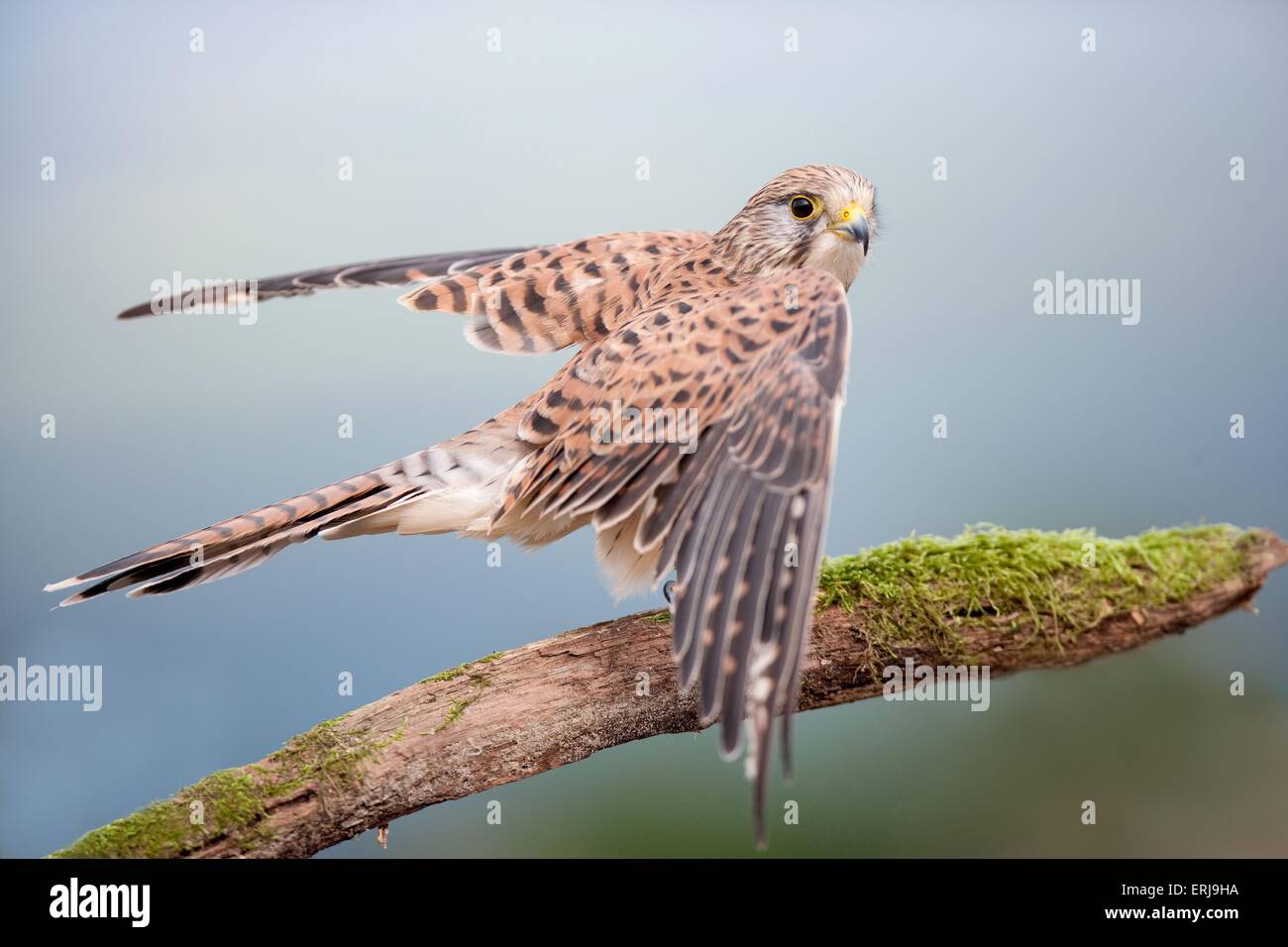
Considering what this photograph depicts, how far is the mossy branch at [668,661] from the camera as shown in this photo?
2.63 meters

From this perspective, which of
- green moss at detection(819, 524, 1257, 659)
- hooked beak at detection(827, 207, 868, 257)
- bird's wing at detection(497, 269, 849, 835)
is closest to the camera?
bird's wing at detection(497, 269, 849, 835)

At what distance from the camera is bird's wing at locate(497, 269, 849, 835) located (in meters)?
2.23

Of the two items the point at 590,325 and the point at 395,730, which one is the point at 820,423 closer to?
the point at 590,325

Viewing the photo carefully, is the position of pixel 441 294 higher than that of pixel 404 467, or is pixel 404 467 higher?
pixel 441 294

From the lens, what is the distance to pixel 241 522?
2.74m

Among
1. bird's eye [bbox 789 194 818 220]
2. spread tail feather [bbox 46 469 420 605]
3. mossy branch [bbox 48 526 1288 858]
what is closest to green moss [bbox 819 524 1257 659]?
mossy branch [bbox 48 526 1288 858]

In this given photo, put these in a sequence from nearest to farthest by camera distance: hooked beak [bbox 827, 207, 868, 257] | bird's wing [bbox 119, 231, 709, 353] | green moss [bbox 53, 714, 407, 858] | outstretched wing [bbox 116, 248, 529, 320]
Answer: green moss [bbox 53, 714, 407, 858], hooked beak [bbox 827, 207, 868, 257], bird's wing [bbox 119, 231, 709, 353], outstretched wing [bbox 116, 248, 529, 320]

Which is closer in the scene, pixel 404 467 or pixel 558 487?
pixel 558 487

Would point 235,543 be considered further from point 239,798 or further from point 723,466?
point 723,466

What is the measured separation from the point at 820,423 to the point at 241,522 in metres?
1.49

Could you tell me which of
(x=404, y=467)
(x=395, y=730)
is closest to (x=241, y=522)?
(x=404, y=467)

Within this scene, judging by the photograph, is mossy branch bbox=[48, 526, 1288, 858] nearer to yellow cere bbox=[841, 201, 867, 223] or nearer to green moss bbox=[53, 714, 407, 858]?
green moss bbox=[53, 714, 407, 858]

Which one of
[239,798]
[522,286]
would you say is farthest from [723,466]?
[239,798]

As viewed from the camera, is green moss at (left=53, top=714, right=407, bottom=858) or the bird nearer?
the bird
